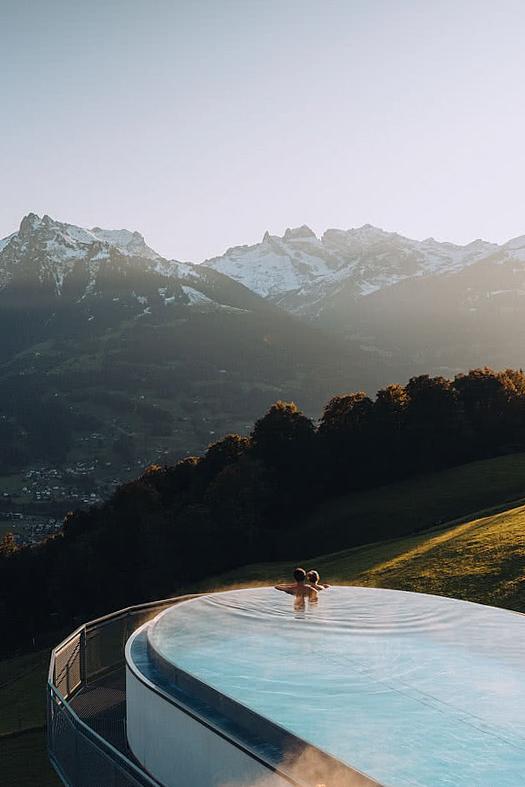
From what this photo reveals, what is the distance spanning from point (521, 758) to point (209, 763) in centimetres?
468

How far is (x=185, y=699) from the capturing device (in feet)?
45.4

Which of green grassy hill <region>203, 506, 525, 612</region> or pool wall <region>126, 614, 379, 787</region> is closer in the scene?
pool wall <region>126, 614, 379, 787</region>

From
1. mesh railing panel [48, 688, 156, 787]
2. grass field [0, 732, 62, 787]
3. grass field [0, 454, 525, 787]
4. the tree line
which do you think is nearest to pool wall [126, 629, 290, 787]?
mesh railing panel [48, 688, 156, 787]

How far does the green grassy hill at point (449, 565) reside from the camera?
32312mm

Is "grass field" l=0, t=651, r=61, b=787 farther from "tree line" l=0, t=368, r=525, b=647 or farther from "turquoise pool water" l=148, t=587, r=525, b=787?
"tree line" l=0, t=368, r=525, b=647

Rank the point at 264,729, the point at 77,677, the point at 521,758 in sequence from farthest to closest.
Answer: the point at 77,677, the point at 264,729, the point at 521,758

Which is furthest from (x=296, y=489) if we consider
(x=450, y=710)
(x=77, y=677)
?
(x=450, y=710)

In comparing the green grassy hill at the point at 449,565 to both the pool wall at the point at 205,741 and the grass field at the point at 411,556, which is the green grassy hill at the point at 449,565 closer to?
the grass field at the point at 411,556

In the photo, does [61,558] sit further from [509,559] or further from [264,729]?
[264,729]

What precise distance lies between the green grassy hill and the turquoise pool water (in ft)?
38.6

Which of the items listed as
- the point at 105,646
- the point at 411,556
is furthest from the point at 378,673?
the point at 411,556

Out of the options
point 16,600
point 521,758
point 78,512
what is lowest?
point 16,600

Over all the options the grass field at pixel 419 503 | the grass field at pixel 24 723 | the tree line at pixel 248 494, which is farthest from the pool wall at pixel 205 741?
the tree line at pixel 248 494

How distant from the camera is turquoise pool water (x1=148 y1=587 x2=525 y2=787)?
36.0ft
